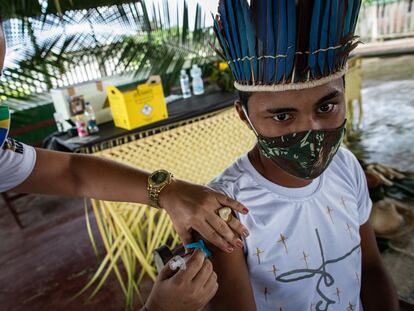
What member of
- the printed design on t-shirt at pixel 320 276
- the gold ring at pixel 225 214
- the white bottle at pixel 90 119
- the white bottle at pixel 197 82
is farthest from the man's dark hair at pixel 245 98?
the white bottle at pixel 197 82

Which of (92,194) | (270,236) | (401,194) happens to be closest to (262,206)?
(270,236)

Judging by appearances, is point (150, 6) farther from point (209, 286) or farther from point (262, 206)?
point (209, 286)

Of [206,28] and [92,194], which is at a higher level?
[206,28]

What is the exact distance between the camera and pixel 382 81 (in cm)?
739

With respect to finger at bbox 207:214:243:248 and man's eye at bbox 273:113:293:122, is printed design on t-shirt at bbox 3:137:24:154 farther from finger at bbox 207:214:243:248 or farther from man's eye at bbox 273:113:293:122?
man's eye at bbox 273:113:293:122

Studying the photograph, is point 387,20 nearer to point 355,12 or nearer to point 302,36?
point 355,12

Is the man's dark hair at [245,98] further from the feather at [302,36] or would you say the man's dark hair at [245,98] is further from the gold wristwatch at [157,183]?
the gold wristwatch at [157,183]

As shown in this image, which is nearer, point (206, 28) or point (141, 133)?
point (206, 28)

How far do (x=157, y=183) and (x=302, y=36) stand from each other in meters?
0.55

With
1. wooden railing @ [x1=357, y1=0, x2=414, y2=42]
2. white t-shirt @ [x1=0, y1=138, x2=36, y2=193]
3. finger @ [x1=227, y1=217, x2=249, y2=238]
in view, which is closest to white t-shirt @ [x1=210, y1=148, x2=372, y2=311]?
finger @ [x1=227, y1=217, x2=249, y2=238]

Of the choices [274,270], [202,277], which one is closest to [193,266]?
[202,277]

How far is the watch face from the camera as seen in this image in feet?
3.10

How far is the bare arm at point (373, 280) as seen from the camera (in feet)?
3.79

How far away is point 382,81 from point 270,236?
762 cm
